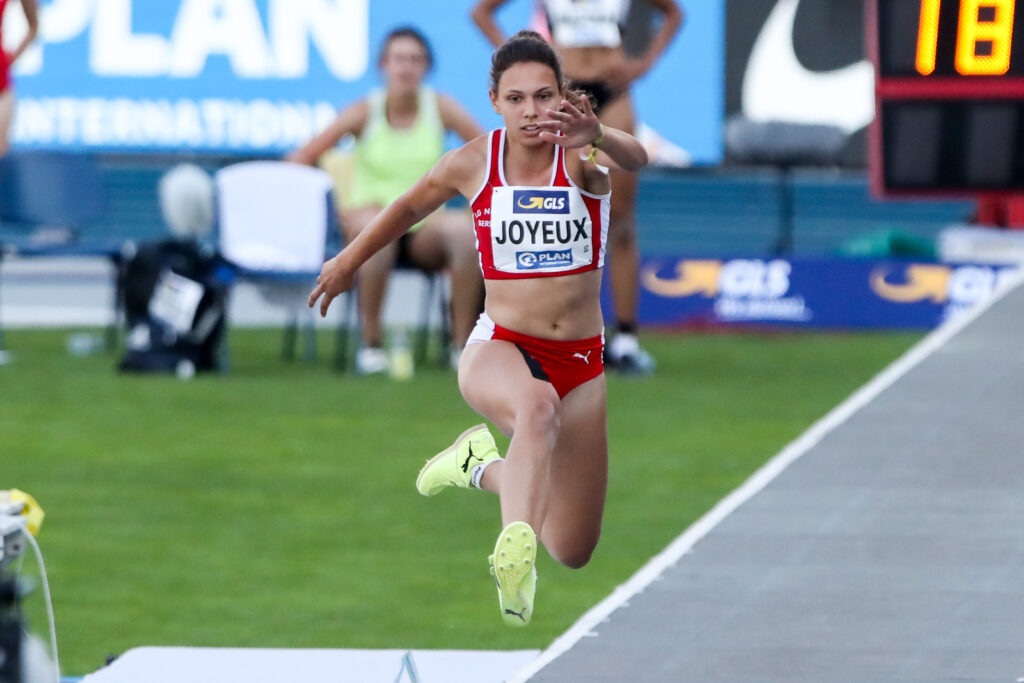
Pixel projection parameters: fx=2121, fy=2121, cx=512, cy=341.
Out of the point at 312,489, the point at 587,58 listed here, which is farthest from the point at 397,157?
the point at 312,489

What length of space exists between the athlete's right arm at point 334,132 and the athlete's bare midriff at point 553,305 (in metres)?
6.41

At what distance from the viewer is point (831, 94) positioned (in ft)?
59.2

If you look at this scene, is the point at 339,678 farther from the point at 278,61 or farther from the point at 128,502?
the point at 278,61

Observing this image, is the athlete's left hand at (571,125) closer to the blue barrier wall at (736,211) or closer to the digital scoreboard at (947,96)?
the digital scoreboard at (947,96)

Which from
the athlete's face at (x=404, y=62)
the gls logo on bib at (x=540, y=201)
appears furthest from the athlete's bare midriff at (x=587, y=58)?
the gls logo on bib at (x=540, y=201)

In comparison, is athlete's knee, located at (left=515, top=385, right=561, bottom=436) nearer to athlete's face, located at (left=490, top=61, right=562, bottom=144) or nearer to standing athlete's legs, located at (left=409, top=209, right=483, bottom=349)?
athlete's face, located at (left=490, top=61, right=562, bottom=144)

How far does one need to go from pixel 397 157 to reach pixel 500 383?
21.9 feet

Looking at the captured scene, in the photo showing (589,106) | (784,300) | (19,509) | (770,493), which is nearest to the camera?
(19,509)

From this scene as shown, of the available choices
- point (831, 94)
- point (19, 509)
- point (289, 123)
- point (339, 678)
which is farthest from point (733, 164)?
point (19, 509)

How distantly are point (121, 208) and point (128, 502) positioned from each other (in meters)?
13.3

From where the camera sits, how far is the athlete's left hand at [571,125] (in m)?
4.84

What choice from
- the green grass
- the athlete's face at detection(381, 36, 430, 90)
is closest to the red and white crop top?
the green grass

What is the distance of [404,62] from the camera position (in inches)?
456

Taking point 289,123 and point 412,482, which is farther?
point 289,123
